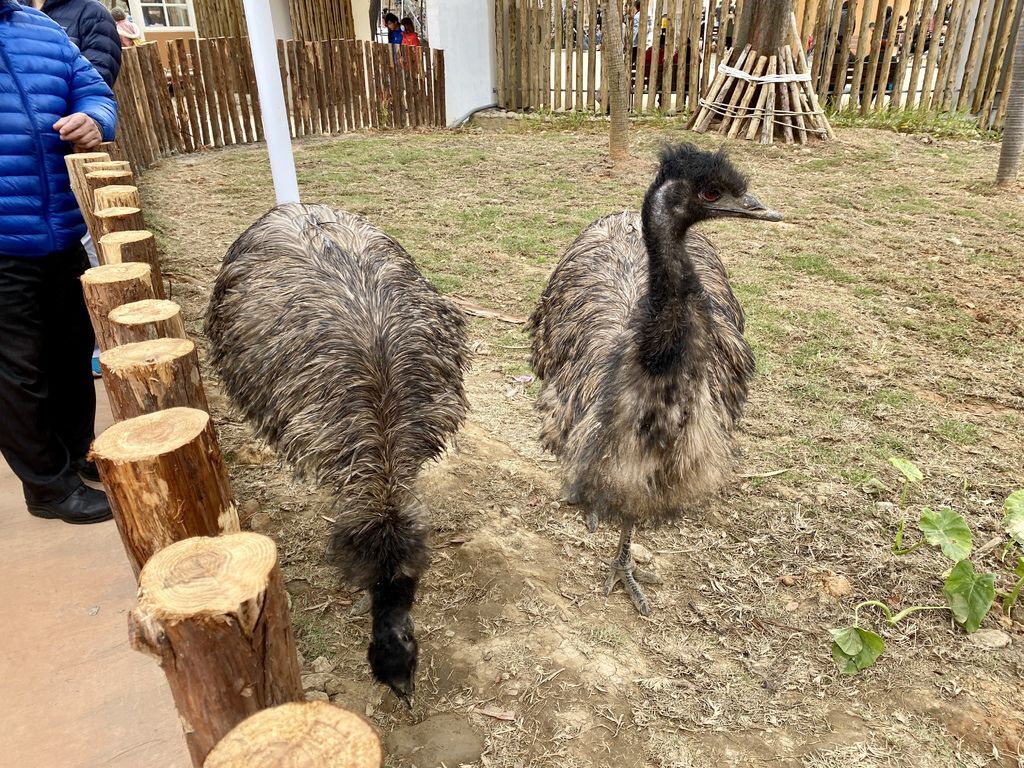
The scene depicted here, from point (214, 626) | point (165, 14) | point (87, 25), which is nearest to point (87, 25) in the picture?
point (87, 25)

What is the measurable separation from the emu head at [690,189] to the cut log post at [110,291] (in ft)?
6.07

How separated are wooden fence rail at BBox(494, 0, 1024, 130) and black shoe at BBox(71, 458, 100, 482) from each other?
33.2 ft

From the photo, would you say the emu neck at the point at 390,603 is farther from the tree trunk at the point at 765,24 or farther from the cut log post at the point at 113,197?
the tree trunk at the point at 765,24

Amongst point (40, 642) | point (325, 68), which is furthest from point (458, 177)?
point (40, 642)

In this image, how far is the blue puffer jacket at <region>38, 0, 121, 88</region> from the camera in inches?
188

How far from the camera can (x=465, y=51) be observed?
1312 centimetres

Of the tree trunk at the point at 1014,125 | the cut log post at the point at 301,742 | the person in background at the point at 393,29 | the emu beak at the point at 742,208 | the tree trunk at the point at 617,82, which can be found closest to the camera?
the cut log post at the point at 301,742

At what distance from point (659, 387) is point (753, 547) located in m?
1.44

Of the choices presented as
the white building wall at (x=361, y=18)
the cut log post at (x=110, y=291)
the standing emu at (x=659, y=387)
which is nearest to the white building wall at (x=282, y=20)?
the white building wall at (x=361, y=18)

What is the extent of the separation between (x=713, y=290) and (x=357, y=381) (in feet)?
6.52

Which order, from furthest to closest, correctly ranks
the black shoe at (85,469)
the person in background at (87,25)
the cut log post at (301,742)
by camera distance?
the person in background at (87,25), the black shoe at (85,469), the cut log post at (301,742)

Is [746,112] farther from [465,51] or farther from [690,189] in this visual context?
[690,189]

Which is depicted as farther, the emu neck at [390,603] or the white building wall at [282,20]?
the white building wall at [282,20]

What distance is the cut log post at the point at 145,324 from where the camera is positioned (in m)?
2.31
